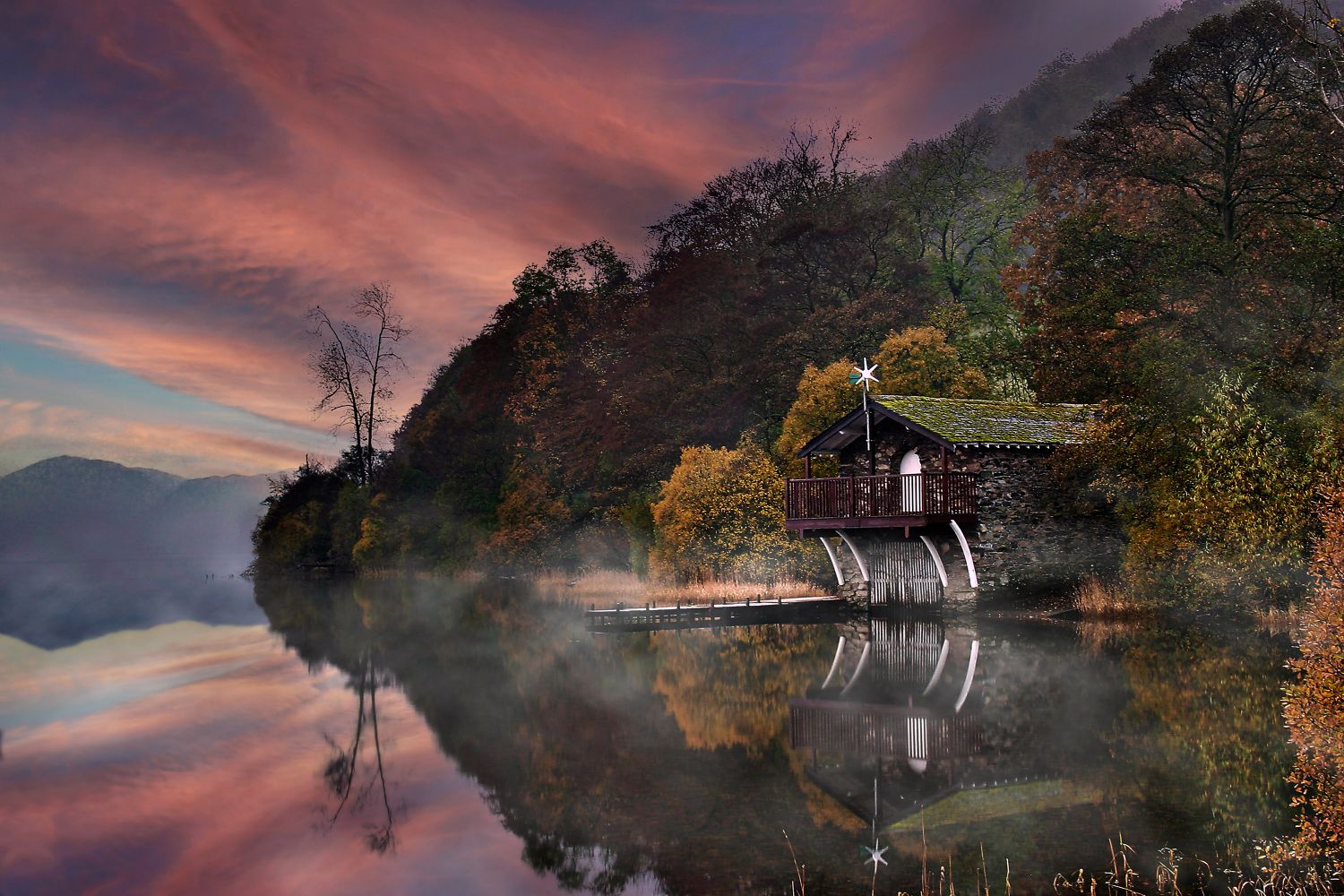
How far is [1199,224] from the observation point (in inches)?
1315

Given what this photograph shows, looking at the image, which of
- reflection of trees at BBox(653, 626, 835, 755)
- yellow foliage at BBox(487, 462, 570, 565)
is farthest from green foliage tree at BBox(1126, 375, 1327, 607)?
yellow foliage at BBox(487, 462, 570, 565)

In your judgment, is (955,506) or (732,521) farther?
(732,521)

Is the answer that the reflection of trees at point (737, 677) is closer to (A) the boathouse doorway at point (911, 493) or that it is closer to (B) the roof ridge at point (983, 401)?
(A) the boathouse doorway at point (911, 493)

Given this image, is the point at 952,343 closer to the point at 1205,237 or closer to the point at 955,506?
the point at 1205,237

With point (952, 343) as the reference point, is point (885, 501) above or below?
below

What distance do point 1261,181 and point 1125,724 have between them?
24.6 m

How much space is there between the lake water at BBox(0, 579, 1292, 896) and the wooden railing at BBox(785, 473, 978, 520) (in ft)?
11.5

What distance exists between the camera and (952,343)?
44281 mm

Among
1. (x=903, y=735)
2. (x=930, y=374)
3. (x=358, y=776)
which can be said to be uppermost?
(x=930, y=374)

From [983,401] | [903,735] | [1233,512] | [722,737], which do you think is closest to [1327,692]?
[903,735]

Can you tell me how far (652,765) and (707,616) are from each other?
16044 millimetres

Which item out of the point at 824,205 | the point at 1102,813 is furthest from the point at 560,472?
the point at 1102,813

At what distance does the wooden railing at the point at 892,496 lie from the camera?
28875mm

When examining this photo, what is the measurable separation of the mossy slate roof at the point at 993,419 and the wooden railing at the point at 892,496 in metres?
1.29
